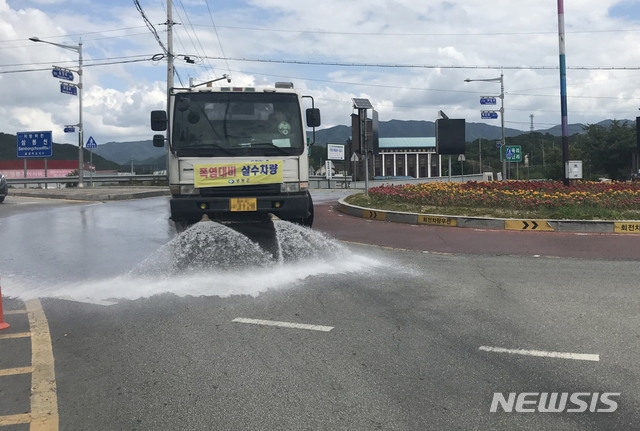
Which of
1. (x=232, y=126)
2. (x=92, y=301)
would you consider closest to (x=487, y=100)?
(x=232, y=126)

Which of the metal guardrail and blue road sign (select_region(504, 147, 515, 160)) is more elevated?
blue road sign (select_region(504, 147, 515, 160))

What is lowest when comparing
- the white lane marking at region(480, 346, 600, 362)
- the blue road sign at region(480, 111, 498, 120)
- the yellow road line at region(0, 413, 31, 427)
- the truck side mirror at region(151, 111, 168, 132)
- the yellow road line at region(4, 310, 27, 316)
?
the yellow road line at region(0, 413, 31, 427)

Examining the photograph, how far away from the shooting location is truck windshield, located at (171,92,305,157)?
344 inches

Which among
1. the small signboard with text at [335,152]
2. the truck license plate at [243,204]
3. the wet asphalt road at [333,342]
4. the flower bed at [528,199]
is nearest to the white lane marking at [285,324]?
the wet asphalt road at [333,342]

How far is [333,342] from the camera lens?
4.59m

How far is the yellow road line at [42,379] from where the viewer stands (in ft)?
10.9

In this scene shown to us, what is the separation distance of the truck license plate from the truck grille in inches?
4.7

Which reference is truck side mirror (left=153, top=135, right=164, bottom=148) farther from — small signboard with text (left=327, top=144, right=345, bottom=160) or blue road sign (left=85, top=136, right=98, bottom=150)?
small signboard with text (left=327, top=144, right=345, bottom=160)

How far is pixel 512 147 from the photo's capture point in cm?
3575

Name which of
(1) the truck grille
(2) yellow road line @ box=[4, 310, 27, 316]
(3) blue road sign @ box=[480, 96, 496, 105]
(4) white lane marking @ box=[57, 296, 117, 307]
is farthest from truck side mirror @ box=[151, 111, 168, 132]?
(3) blue road sign @ box=[480, 96, 496, 105]

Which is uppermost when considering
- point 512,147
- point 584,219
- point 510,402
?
point 512,147

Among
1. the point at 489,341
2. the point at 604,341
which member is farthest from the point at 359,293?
the point at 604,341

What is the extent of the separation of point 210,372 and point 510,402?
209 cm

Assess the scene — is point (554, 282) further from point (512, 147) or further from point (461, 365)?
point (512, 147)
